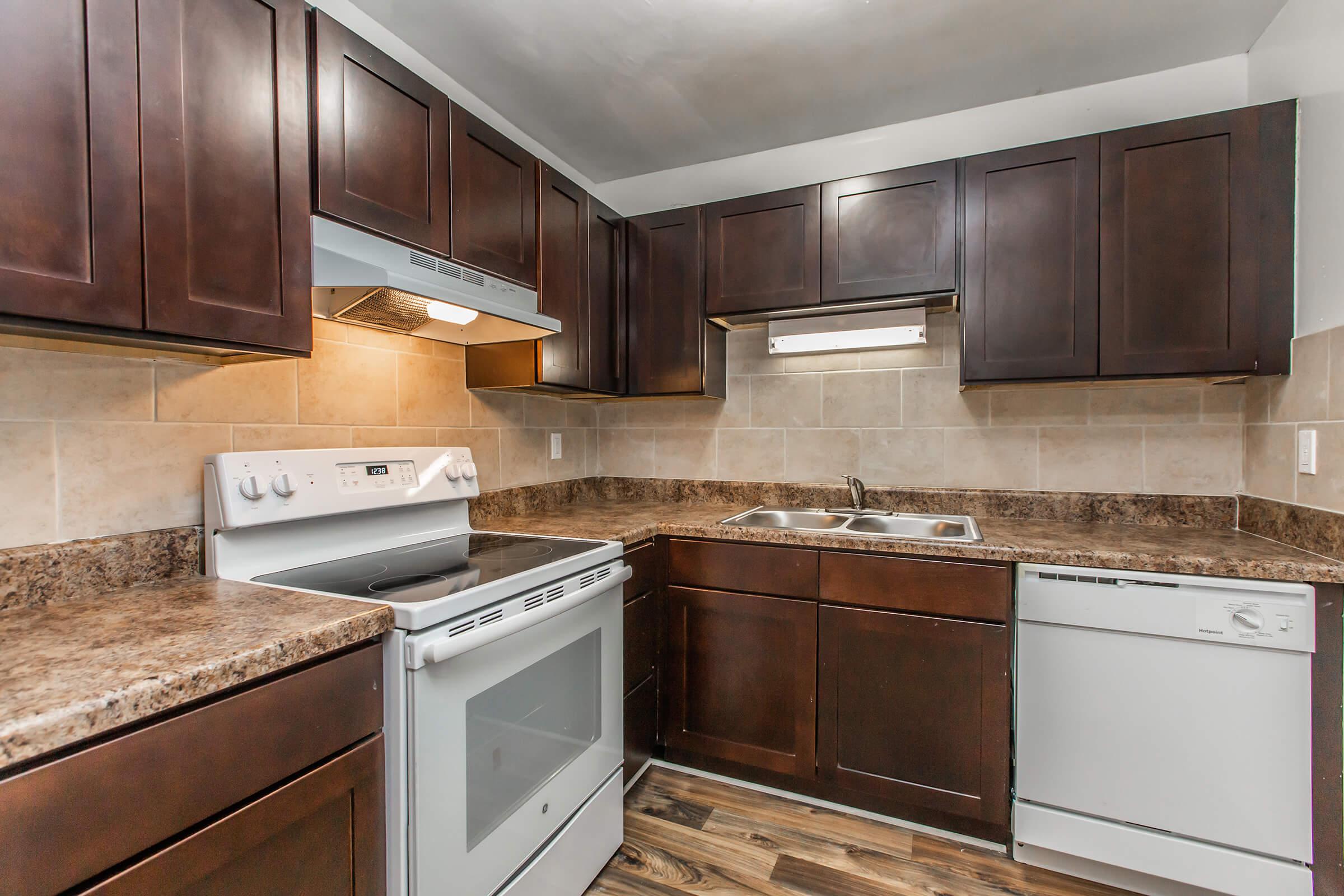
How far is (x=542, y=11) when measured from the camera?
1667mm

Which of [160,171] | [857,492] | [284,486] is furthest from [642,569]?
[160,171]

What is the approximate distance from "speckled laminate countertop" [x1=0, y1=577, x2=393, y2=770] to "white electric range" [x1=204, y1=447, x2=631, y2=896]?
0.10 m

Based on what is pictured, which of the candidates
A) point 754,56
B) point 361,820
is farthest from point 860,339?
point 361,820

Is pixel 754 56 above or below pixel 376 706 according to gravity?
above

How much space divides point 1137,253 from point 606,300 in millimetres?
1820

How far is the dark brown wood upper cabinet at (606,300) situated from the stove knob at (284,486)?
1141 millimetres

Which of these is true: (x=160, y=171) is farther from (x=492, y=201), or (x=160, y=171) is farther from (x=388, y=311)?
(x=492, y=201)

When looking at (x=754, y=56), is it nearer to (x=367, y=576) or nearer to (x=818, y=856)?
(x=367, y=576)

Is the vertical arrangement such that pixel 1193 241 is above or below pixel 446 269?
above

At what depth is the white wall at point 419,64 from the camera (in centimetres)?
167

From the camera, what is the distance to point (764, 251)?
222cm

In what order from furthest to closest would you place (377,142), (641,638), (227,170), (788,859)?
(641,638)
(788,859)
(377,142)
(227,170)

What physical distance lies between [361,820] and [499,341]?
144 cm

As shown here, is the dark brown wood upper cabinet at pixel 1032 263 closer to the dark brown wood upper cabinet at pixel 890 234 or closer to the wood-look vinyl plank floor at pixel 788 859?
the dark brown wood upper cabinet at pixel 890 234
